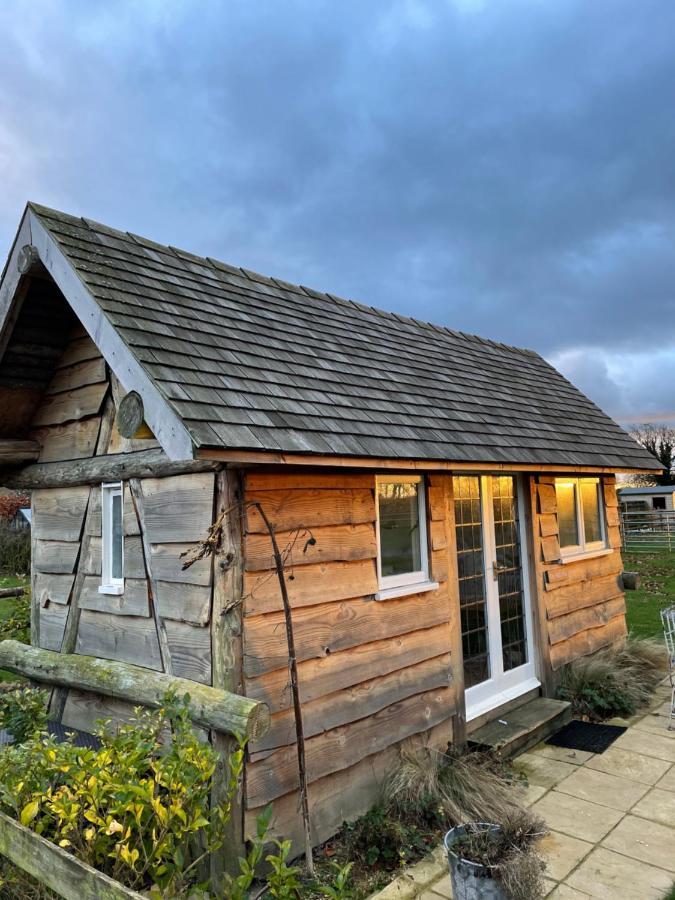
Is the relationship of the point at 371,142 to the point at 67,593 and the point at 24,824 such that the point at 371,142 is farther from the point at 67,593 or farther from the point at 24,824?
the point at 24,824

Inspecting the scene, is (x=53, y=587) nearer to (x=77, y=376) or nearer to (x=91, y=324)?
(x=77, y=376)

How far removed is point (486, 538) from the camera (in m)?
6.27

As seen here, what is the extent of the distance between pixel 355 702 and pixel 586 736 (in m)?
2.99

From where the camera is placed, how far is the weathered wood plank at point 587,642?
6.98 meters

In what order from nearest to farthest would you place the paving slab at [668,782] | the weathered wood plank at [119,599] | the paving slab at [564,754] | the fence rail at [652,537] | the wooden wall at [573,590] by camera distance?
the weathered wood plank at [119,599], the paving slab at [668,782], the paving slab at [564,754], the wooden wall at [573,590], the fence rail at [652,537]

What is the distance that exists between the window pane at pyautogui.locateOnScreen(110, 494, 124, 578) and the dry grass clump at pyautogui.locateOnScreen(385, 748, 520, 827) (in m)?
2.73

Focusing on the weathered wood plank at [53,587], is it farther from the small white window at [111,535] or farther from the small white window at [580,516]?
the small white window at [580,516]

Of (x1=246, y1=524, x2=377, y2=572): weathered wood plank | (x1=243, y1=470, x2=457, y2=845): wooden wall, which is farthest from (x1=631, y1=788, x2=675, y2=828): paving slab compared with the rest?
(x1=246, y1=524, x2=377, y2=572): weathered wood plank

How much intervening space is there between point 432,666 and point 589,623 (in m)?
3.57

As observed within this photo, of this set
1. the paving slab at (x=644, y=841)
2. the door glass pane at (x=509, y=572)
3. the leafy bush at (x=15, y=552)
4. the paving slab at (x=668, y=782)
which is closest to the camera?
the paving slab at (x=644, y=841)

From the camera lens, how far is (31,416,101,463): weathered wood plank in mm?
5023

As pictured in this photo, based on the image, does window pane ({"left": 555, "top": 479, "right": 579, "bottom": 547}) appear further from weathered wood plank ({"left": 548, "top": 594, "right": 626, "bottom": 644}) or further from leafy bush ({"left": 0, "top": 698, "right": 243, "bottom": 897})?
leafy bush ({"left": 0, "top": 698, "right": 243, "bottom": 897})

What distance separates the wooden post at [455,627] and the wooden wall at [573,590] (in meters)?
1.67

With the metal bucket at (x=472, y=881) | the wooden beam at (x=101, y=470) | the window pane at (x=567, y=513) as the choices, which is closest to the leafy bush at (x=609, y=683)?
the window pane at (x=567, y=513)
